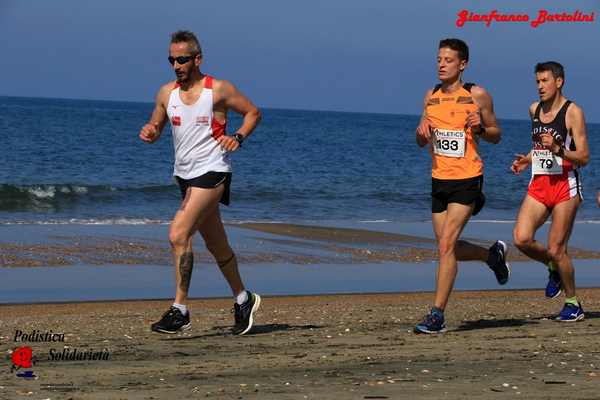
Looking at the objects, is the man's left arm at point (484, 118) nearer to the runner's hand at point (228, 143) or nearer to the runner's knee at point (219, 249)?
the runner's hand at point (228, 143)

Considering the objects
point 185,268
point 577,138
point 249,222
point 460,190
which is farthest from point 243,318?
point 249,222

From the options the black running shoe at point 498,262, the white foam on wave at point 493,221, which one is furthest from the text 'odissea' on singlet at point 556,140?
the white foam on wave at point 493,221

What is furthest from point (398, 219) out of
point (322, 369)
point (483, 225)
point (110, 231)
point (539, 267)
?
point (322, 369)

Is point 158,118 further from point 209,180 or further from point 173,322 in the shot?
point 173,322

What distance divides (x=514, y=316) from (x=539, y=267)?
570cm

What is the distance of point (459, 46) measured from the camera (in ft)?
27.1

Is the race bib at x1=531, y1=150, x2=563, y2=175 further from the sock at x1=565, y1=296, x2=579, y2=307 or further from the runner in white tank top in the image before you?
the runner in white tank top

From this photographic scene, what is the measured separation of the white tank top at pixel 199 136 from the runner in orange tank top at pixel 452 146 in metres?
1.39

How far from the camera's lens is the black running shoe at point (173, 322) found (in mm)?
8117

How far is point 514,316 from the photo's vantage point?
9.78 metres

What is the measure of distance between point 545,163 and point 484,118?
40.1 inches

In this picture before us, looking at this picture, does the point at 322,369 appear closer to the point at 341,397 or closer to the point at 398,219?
the point at 341,397

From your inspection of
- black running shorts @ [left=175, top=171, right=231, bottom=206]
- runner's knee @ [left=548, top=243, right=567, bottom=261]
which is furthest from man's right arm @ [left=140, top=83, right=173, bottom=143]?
runner's knee @ [left=548, top=243, right=567, bottom=261]

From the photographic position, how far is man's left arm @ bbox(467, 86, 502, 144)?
807 cm
